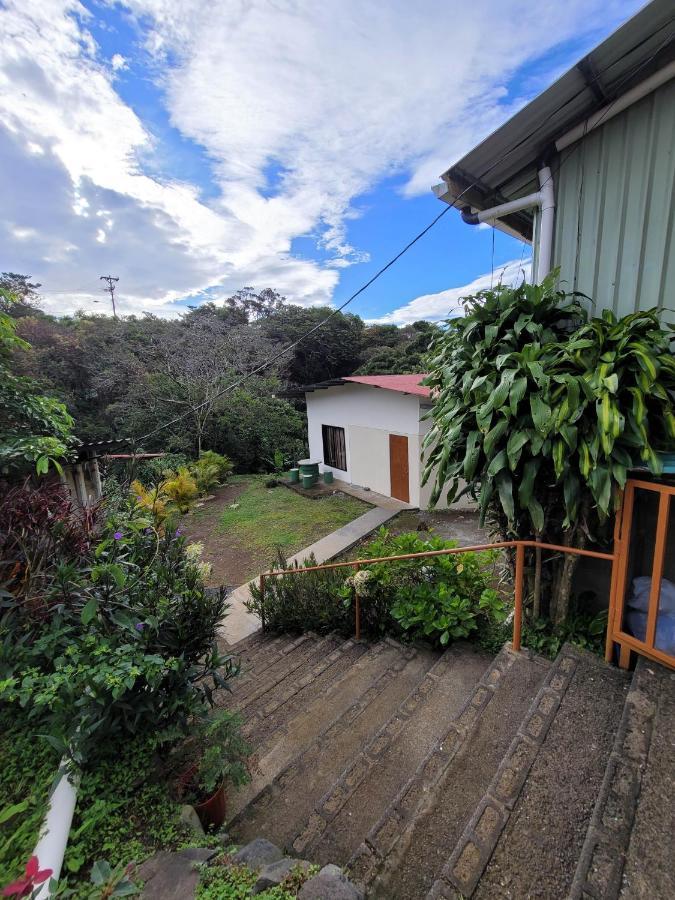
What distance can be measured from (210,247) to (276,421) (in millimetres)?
11718

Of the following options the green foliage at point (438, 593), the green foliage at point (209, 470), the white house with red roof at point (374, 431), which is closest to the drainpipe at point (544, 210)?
the green foliage at point (438, 593)

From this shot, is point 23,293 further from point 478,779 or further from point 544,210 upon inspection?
point 478,779

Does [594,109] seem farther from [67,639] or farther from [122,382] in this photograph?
[122,382]

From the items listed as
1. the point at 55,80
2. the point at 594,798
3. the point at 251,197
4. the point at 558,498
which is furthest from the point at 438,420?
the point at 251,197

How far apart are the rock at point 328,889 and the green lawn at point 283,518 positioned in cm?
622

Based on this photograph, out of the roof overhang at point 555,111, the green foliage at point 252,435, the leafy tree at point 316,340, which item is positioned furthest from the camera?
the leafy tree at point 316,340

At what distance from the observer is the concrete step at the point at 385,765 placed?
187cm

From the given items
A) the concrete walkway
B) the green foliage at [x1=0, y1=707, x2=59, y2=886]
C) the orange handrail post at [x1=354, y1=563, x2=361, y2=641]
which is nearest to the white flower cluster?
the orange handrail post at [x1=354, y1=563, x2=361, y2=641]

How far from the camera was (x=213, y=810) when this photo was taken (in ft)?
6.45

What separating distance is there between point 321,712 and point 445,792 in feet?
4.22

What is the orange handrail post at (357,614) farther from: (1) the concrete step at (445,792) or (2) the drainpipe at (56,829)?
(2) the drainpipe at (56,829)

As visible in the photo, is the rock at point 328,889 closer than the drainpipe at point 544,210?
Yes

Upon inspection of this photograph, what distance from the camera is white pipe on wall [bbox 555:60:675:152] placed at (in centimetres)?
231

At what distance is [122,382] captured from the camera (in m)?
15.6
